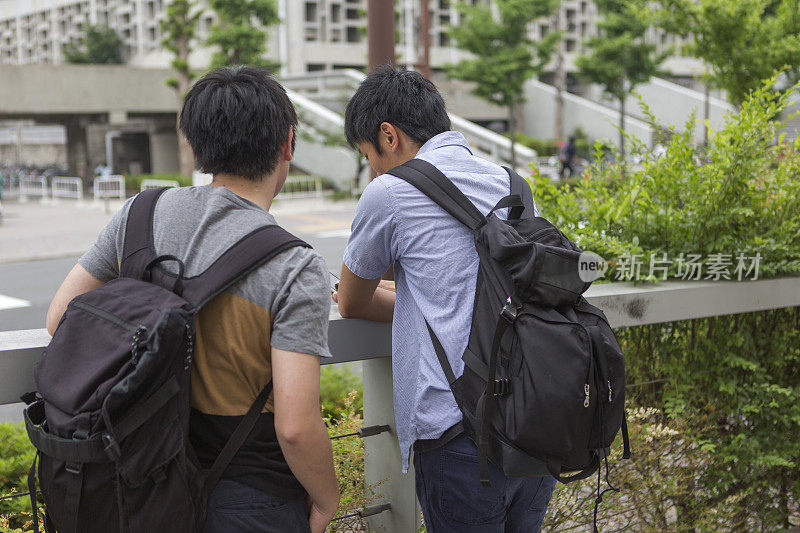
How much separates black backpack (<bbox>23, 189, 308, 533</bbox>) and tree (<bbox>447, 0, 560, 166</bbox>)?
114 feet

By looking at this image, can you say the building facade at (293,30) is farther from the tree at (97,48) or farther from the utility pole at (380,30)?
the utility pole at (380,30)

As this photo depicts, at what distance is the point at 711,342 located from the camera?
10.6 feet

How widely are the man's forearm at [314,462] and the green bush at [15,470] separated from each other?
134 centimetres

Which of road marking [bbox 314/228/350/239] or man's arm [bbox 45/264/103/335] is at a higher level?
man's arm [bbox 45/264/103/335]

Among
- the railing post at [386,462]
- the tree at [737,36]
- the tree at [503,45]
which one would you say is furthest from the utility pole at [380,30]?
the tree at [503,45]

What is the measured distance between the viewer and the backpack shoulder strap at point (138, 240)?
1695mm

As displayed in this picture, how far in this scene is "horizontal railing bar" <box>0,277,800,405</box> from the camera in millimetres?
1933

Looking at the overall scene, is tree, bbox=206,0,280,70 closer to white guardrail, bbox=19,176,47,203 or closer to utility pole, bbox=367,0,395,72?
white guardrail, bbox=19,176,47,203

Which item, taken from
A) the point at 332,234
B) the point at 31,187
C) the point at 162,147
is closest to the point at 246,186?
the point at 332,234

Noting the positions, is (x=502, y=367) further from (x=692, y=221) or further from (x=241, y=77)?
(x=692, y=221)

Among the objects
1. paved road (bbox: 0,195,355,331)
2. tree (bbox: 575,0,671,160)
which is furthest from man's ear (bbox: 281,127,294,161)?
tree (bbox: 575,0,671,160)

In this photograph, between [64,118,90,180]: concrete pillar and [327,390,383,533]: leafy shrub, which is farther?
[64,118,90,180]: concrete pillar

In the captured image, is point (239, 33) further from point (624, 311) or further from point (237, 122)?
point (237, 122)

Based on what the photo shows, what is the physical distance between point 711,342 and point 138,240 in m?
2.37
